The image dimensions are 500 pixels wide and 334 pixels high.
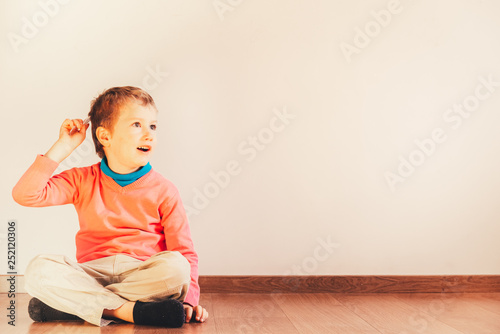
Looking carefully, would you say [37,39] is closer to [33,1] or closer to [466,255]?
[33,1]

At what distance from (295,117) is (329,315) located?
2.36ft

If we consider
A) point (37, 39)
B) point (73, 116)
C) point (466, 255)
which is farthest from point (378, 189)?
point (37, 39)

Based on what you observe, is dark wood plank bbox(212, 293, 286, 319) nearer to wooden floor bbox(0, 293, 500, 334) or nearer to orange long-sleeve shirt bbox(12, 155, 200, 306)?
wooden floor bbox(0, 293, 500, 334)

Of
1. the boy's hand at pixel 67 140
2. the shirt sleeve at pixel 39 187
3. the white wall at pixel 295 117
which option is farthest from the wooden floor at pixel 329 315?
the boy's hand at pixel 67 140

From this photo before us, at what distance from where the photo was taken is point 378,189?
6.48 ft

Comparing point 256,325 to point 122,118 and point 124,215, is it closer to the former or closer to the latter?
point 124,215

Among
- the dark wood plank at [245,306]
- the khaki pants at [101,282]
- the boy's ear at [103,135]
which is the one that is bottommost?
the dark wood plank at [245,306]

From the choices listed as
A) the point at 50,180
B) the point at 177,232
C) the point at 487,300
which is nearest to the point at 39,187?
the point at 50,180

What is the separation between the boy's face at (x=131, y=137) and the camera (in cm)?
153

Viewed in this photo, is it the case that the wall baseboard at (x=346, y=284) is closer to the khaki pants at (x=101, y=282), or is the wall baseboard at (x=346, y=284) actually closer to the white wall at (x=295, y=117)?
the white wall at (x=295, y=117)

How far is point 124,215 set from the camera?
4.99ft

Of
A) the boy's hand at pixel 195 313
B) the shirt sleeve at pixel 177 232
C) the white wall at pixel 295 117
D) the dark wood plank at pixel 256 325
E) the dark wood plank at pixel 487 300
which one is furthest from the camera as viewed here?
the white wall at pixel 295 117

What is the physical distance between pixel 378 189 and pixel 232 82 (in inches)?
24.9

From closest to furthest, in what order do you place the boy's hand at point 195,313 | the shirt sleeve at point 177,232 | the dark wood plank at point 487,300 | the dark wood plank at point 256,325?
the dark wood plank at point 256,325 < the boy's hand at point 195,313 < the shirt sleeve at point 177,232 < the dark wood plank at point 487,300
